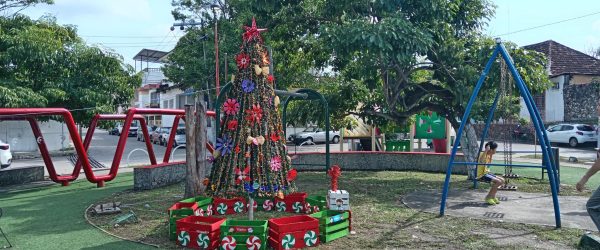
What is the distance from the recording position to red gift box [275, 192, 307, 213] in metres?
8.70

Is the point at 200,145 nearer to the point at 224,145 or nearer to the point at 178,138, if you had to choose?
the point at 224,145

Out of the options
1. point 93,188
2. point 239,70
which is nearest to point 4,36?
point 93,188

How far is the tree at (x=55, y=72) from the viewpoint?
13.7 meters

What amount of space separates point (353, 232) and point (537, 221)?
319 centimetres

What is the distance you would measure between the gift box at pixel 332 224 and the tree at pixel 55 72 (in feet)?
31.6

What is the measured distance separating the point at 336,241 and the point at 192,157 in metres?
4.11

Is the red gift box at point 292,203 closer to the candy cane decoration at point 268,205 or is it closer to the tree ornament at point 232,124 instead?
the candy cane decoration at point 268,205

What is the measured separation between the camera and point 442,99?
44.1 ft

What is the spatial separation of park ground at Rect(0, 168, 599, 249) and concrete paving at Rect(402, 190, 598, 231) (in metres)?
0.39

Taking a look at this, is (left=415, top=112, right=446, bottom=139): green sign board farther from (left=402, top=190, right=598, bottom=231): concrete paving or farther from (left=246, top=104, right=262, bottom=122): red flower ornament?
(left=246, top=104, right=262, bottom=122): red flower ornament

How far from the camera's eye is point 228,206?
8750 millimetres

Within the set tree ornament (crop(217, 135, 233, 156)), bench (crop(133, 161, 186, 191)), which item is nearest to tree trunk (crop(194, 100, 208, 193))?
tree ornament (crop(217, 135, 233, 156))

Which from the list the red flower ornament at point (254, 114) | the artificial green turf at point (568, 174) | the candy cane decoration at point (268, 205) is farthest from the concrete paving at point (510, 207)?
the red flower ornament at point (254, 114)

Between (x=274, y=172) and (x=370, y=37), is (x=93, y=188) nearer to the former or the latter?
(x=274, y=172)
